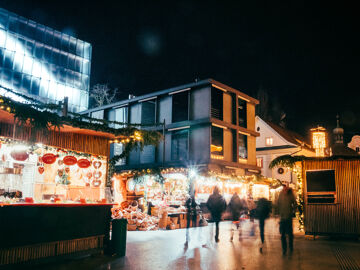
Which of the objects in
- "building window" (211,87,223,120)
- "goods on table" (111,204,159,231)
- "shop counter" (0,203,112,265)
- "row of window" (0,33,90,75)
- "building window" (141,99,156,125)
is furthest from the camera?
"row of window" (0,33,90,75)

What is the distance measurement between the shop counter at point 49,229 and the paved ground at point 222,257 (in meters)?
0.44

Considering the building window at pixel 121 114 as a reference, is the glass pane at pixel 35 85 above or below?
above

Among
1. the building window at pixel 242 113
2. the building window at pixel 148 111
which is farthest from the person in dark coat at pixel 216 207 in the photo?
the building window at pixel 242 113

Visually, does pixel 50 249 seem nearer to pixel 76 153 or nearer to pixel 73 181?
pixel 76 153

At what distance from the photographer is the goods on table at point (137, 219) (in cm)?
1602

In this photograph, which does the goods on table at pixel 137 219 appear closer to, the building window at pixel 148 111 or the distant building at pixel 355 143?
the building window at pixel 148 111

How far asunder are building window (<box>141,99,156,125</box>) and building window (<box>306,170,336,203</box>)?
1572cm

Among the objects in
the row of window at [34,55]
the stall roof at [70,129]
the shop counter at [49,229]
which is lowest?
the shop counter at [49,229]

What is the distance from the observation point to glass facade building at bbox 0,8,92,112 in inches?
1597

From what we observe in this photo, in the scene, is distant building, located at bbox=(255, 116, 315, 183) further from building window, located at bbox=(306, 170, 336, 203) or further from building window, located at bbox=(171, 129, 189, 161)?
building window, located at bbox=(306, 170, 336, 203)

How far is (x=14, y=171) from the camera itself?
13.2m

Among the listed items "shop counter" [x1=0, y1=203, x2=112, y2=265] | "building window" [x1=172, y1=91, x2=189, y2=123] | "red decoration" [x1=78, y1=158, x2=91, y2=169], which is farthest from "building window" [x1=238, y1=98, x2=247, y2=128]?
"shop counter" [x1=0, y1=203, x2=112, y2=265]

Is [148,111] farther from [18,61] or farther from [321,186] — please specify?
[18,61]

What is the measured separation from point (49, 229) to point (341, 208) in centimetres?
1082
